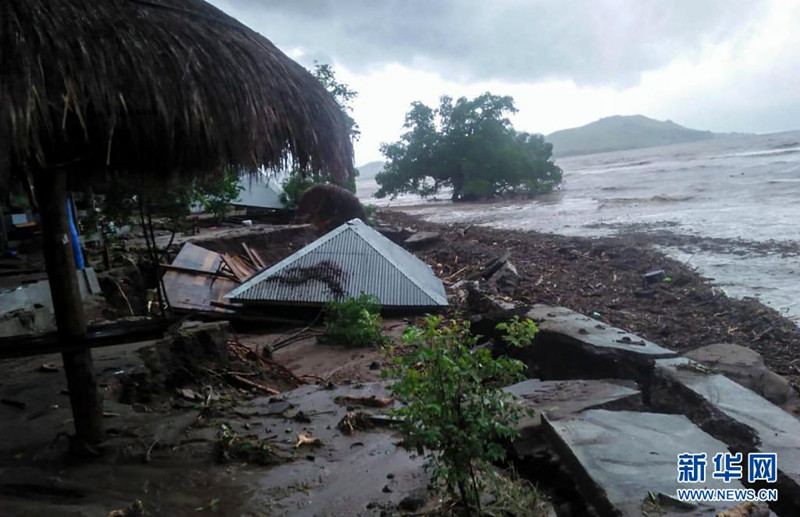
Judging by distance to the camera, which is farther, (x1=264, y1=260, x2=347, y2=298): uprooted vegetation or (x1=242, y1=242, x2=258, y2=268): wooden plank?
(x1=242, y1=242, x2=258, y2=268): wooden plank

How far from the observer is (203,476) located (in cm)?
299

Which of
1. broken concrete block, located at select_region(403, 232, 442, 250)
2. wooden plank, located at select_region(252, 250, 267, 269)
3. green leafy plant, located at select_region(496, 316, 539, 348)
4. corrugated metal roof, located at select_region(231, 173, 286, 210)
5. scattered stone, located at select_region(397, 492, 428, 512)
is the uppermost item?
corrugated metal roof, located at select_region(231, 173, 286, 210)

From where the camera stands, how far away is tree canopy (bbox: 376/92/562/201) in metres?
28.2

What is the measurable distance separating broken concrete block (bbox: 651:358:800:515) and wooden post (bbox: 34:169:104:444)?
325 cm

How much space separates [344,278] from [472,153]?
22.5 metres

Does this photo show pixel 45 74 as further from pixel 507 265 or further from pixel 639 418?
pixel 507 265

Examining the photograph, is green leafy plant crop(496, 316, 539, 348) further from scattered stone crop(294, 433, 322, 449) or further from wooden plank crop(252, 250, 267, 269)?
wooden plank crop(252, 250, 267, 269)

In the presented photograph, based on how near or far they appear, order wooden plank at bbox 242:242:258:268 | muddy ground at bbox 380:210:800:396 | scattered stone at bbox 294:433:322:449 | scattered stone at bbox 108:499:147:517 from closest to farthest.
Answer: scattered stone at bbox 108:499:147:517
scattered stone at bbox 294:433:322:449
muddy ground at bbox 380:210:800:396
wooden plank at bbox 242:242:258:268

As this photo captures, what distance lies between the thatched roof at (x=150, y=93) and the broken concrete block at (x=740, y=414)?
2.45 meters

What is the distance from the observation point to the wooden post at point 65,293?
9.41 ft

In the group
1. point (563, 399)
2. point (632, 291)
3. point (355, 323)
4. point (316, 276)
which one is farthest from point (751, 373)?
point (316, 276)

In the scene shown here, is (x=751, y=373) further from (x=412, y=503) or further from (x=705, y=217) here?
(x=705, y=217)

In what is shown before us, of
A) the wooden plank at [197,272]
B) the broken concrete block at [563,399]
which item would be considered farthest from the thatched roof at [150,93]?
the wooden plank at [197,272]

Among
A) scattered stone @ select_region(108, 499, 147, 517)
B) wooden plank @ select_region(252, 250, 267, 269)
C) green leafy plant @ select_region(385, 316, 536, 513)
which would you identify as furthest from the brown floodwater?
wooden plank @ select_region(252, 250, 267, 269)
